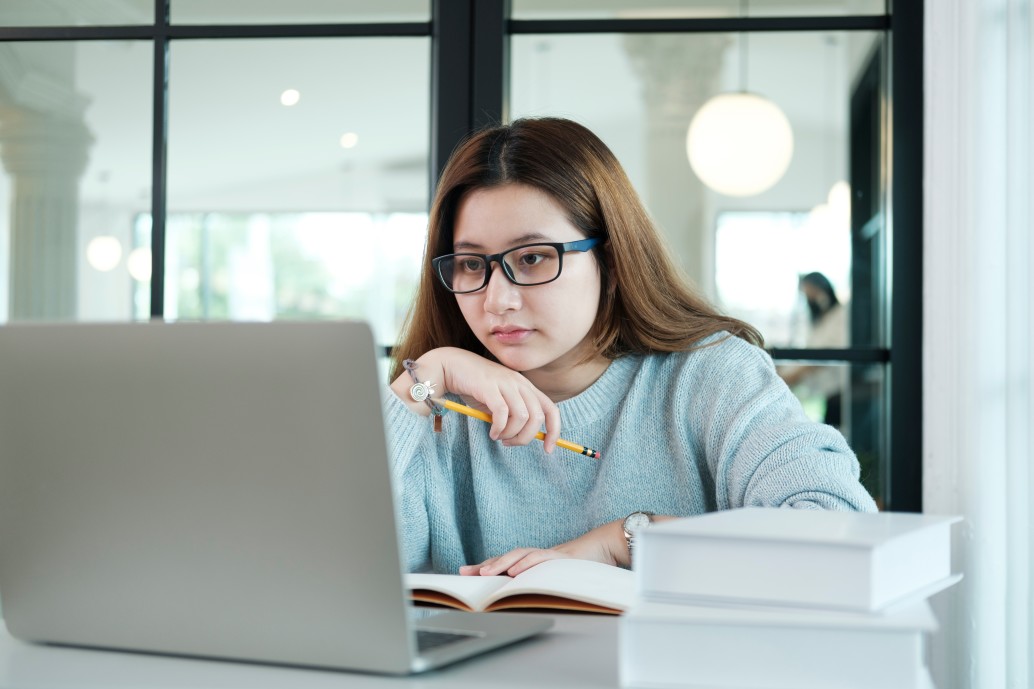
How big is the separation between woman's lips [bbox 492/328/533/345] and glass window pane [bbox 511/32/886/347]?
823 mm

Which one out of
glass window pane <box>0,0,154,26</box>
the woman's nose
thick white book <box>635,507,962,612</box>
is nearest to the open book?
thick white book <box>635,507,962,612</box>

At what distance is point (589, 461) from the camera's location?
165 centimetres

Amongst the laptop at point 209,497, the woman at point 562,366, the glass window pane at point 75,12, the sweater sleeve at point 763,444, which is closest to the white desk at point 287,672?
the laptop at point 209,497

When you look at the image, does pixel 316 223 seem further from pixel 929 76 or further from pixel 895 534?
pixel 895 534

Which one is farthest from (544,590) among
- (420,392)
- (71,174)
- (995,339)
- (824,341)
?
(71,174)

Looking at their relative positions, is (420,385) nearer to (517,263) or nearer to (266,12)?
(517,263)

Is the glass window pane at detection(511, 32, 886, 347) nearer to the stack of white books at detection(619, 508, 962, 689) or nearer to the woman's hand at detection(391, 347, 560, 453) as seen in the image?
the woman's hand at detection(391, 347, 560, 453)

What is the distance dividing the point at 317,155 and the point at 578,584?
1.70 m

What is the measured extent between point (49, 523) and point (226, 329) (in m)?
0.23

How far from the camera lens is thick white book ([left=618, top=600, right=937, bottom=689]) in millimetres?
679

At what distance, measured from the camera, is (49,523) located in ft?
2.70

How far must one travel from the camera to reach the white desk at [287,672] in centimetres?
71

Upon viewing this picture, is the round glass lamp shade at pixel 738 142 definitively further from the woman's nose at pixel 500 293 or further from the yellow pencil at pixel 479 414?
Answer: the yellow pencil at pixel 479 414

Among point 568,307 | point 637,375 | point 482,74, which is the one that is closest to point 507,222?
point 568,307
